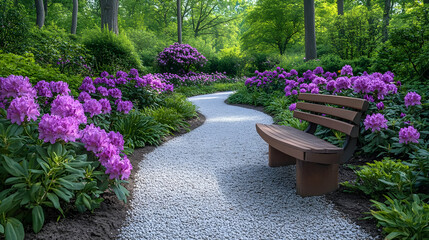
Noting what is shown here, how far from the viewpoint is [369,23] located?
1191 cm

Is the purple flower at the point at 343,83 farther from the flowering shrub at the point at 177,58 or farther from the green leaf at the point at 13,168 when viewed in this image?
the flowering shrub at the point at 177,58

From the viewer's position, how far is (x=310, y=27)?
1301 cm

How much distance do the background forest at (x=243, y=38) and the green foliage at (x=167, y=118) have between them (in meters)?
1.78

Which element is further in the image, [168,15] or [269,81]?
[168,15]

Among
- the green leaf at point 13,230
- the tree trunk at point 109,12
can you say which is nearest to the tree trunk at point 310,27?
the tree trunk at point 109,12

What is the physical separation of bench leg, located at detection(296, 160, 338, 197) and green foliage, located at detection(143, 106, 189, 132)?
3.39 m

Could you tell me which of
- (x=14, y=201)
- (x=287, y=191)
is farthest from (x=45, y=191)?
(x=287, y=191)

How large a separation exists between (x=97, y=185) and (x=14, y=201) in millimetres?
684

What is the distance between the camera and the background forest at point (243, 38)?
18.2ft

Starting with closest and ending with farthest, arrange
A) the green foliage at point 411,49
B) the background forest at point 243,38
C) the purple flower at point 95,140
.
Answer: the purple flower at point 95,140
the green foliage at point 411,49
the background forest at point 243,38

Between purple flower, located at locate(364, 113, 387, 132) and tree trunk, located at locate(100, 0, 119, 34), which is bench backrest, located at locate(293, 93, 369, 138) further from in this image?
tree trunk, located at locate(100, 0, 119, 34)

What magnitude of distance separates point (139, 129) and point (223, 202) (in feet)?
8.34

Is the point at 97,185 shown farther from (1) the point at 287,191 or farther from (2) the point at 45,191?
(1) the point at 287,191

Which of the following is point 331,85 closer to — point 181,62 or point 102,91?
point 102,91
